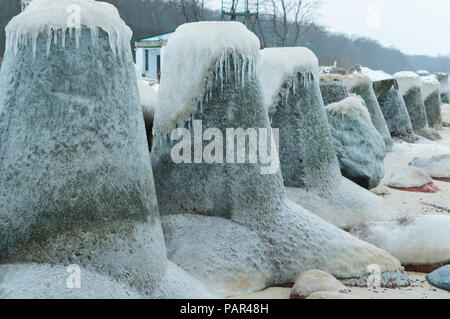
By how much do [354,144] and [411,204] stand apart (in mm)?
980

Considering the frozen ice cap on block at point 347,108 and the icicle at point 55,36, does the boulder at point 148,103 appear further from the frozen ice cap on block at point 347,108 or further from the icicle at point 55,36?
the frozen ice cap on block at point 347,108

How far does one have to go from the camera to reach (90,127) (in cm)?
269

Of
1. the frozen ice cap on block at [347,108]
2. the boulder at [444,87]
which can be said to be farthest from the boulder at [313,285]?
the boulder at [444,87]

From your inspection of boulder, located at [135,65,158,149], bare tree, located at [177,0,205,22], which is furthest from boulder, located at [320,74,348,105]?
bare tree, located at [177,0,205,22]

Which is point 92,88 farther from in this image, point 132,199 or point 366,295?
point 366,295

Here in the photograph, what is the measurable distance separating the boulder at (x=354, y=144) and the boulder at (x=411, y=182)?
0.97 m

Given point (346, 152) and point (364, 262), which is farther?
point (346, 152)

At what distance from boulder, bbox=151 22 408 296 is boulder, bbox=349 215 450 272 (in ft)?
1.97

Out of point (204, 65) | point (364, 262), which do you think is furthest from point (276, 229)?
point (204, 65)

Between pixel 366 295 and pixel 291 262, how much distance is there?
1.64ft

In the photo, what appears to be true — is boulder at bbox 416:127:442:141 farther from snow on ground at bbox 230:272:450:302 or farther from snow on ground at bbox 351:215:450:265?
snow on ground at bbox 230:272:450:302

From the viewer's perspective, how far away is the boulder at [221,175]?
3.54 metres

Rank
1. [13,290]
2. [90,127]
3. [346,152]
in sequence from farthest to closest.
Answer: [346,152]
[90,127]
[13,290]
